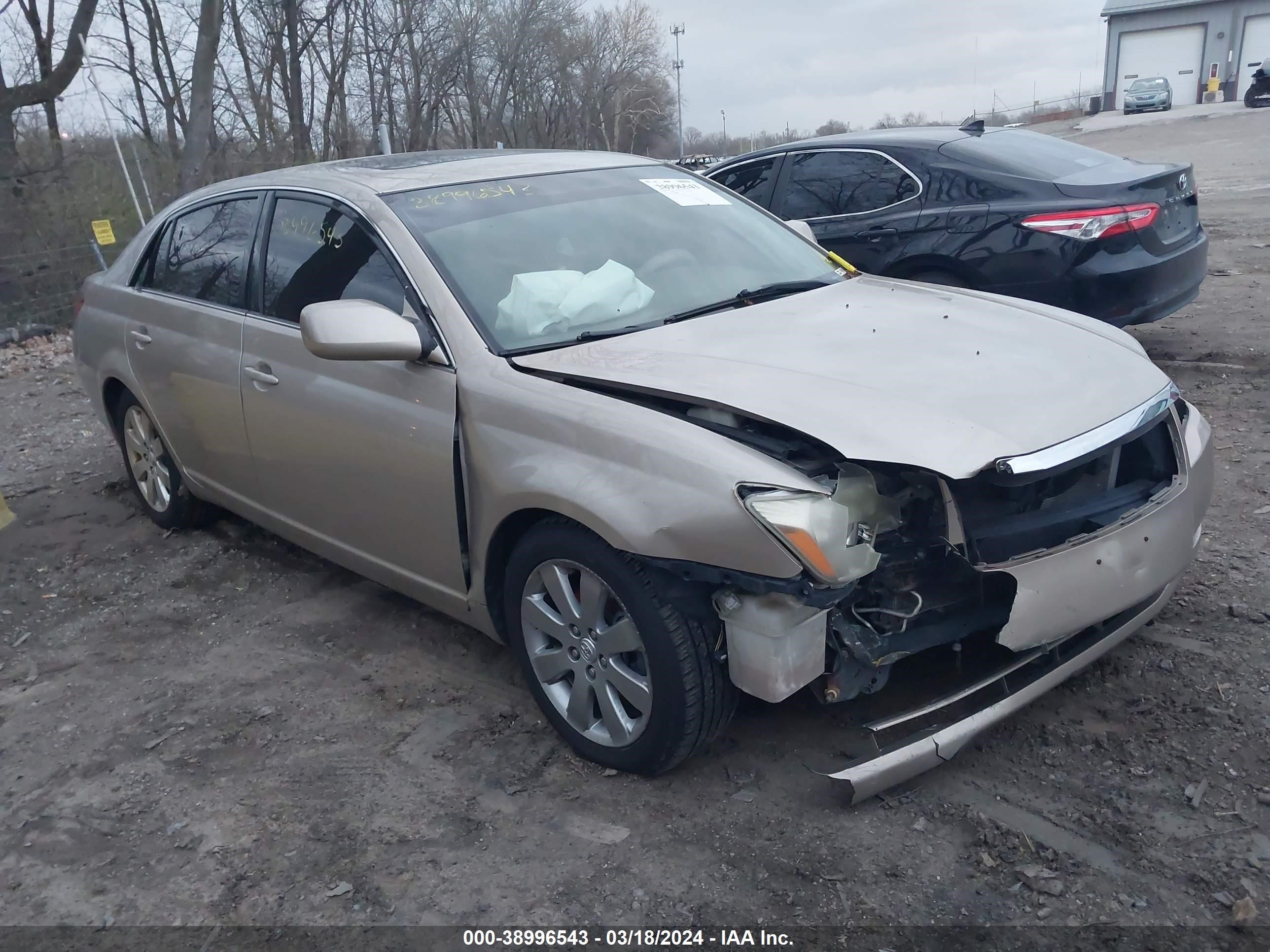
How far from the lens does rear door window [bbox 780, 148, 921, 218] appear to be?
20.3 feet

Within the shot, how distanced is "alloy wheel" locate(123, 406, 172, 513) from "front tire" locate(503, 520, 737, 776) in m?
2.72

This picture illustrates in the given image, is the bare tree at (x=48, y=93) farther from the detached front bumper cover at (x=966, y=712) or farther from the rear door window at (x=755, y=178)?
the detached front bumper cover at (x=966, y=712)

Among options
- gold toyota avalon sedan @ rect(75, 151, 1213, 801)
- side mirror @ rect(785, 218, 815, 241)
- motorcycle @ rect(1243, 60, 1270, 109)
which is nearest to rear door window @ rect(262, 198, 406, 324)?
gold toyota avalon sedan @ rect(75, 151, 1213, 801)

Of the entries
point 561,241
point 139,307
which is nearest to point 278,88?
point 139,307

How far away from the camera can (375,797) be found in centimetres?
300

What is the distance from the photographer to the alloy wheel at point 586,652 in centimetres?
280

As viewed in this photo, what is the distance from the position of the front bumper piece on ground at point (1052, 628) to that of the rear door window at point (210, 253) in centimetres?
308

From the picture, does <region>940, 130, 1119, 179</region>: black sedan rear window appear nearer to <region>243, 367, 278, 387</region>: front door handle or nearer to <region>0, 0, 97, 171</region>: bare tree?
<region>243, 367, 278, 387</region>: front door handle

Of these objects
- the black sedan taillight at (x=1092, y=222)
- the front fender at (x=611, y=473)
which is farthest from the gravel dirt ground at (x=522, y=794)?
the black sedan taillight at (x=1092, y=222)

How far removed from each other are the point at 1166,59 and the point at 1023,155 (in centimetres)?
5188

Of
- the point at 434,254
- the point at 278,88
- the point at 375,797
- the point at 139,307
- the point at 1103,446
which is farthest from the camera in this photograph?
the point at 278,88

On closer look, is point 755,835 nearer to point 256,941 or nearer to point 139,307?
point 256,941

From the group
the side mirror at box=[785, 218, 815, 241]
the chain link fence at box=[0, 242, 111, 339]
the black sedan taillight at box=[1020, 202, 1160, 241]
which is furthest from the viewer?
the chain link fence at box=[0, 242, 111, 339]

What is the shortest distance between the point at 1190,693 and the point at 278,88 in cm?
3055
